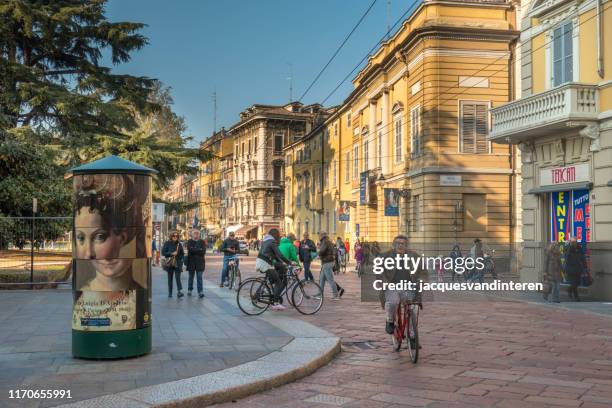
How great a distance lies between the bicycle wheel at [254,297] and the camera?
516 inches

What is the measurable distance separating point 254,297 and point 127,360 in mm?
5355

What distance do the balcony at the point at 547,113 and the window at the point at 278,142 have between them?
2261 inches

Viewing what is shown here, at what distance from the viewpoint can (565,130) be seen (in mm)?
18703

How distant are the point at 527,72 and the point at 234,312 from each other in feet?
43.0

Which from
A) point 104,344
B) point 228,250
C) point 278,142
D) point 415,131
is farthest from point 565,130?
point 278,142

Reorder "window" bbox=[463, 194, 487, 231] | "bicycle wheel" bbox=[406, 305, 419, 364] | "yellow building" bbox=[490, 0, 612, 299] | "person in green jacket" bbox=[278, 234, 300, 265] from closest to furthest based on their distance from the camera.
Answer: "bicycle wheel" bbox=[406, 305, 419, 364], "person in green jacket" bbox=[278, 234, 300, 265], "yellow building" bbox=[490, 0, 612, 299], "window" bbox=[463, 194, 487, 231]

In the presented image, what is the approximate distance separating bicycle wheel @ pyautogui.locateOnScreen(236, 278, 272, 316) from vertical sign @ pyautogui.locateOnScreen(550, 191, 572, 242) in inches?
408

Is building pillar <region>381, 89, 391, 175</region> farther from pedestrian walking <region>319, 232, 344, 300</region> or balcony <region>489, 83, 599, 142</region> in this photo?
pedestrian walking <region>319, 232, 344, 300</region>

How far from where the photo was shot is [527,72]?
21.3 metres

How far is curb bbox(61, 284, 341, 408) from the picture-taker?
600 centimetres

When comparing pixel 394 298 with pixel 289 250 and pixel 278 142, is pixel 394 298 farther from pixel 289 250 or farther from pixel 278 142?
pixel 278 142

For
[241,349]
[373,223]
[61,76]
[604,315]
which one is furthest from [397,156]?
[241,349]

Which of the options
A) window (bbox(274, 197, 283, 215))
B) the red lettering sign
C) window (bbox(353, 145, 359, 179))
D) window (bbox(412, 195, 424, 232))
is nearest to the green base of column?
the red lettering sign

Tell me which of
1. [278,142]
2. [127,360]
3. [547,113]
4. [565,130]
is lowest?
[127,360]
